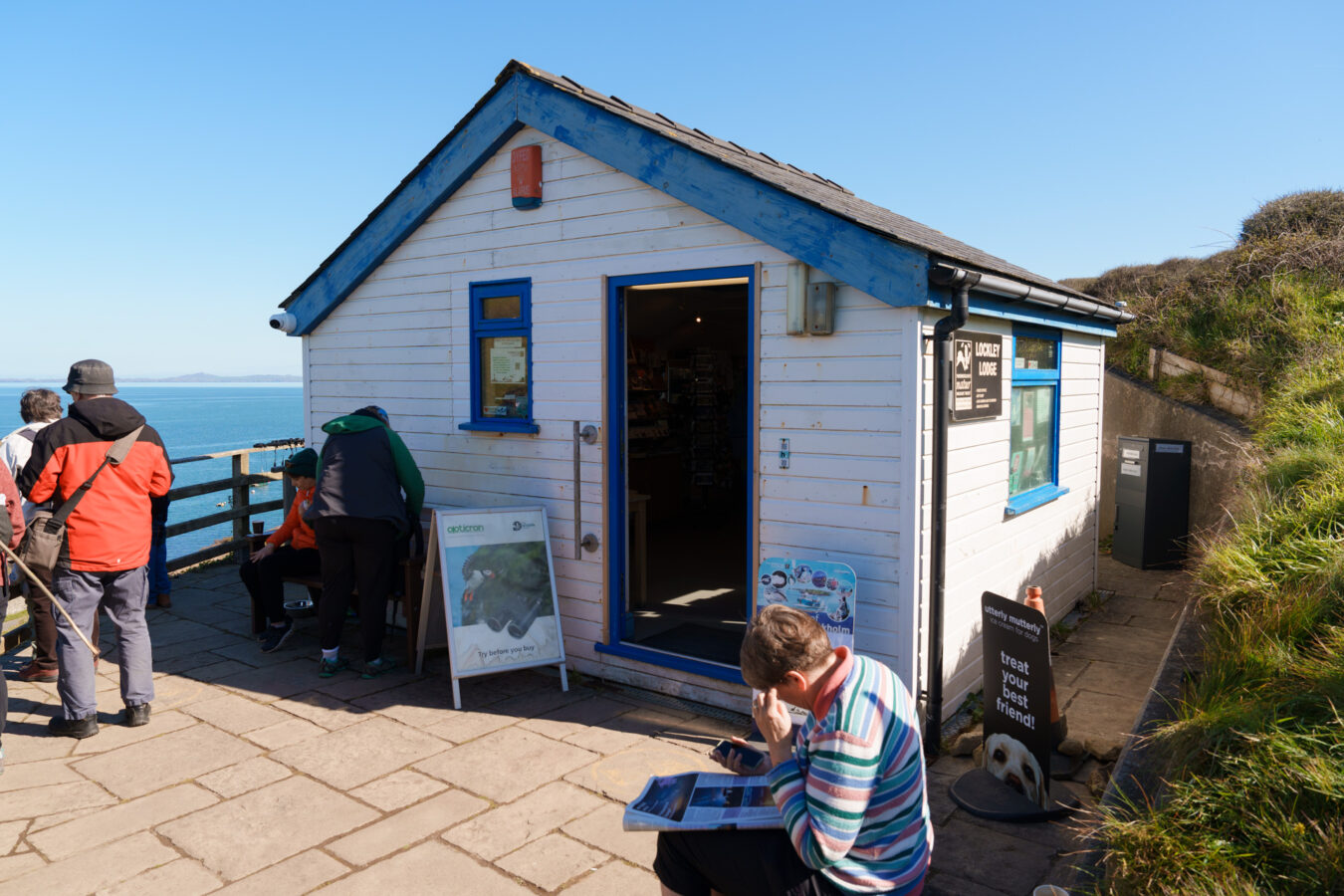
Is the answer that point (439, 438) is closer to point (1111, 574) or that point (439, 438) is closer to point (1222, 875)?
point (1222, 875)

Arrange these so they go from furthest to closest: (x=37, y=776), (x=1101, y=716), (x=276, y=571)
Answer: (x=276, y=571), (x=1101, y=716), (x=37, y=776)

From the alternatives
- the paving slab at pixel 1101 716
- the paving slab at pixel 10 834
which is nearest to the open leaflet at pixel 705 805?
the paving slab at pixel 10 834

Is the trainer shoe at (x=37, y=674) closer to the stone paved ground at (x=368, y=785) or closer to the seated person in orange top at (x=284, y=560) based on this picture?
the stone paved ground at (x=368, y=785)

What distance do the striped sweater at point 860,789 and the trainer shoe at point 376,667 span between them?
177 inches

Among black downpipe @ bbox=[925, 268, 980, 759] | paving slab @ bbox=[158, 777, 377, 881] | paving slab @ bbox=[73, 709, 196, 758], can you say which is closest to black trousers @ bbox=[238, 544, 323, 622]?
paving slab @ bbox=[73, 709, 196, 758]

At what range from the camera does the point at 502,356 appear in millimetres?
6758

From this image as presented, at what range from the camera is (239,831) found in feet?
13.4

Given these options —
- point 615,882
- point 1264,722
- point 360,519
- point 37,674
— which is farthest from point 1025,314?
point 37,674

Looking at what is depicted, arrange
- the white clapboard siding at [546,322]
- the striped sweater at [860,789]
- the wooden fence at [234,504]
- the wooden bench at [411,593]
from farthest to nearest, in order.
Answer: the wooden fence at [234,504] < the wooden bench at [411,593] < the white clapboard siding at [546,322] < the striped sweater at [860,789]

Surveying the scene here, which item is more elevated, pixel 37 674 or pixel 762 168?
pixel 762 168

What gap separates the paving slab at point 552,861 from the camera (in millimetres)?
3693

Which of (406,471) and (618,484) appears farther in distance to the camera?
(406,471)

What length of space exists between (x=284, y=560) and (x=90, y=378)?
2091 millimetres

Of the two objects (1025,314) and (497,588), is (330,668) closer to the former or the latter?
(497,588)
